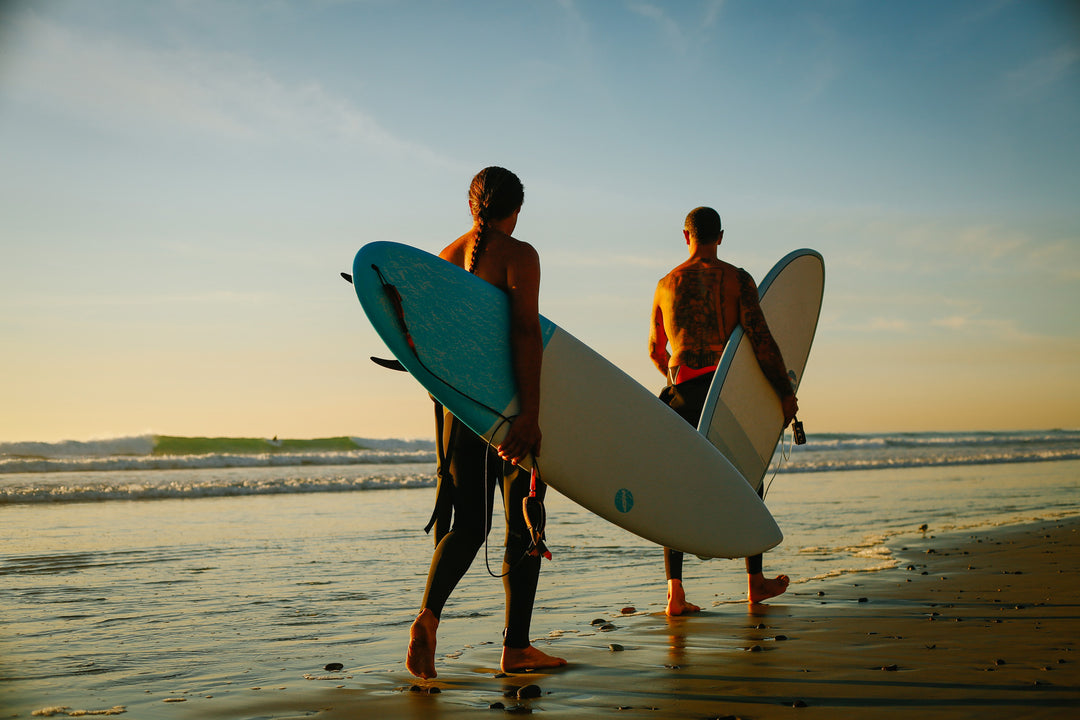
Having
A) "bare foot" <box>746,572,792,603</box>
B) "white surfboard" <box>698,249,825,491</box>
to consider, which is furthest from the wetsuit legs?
"white surfboard" <box>698,249,825,491</box>

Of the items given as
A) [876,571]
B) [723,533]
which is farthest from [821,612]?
[876,571]

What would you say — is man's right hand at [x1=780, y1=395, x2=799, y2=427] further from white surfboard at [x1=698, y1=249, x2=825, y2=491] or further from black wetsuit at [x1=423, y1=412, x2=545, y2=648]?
black wetsuit at [x1=423, y1=412, x2=545, y2=648]

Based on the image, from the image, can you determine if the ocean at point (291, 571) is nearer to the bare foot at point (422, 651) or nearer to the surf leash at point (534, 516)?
the bare foot at point (422, 651)

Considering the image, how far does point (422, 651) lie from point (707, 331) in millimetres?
2050

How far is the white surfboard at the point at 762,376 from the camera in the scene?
379 centimetres

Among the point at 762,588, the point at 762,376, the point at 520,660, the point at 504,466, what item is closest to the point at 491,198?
the point at 504,466

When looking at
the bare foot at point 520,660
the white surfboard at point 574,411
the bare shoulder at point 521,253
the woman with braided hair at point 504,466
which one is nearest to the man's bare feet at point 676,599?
the white surfboard at point 574,411

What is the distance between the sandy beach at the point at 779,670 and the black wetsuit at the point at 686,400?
10.2 inches

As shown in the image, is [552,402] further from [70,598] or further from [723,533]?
[70,598]

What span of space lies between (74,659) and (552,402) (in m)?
2.04

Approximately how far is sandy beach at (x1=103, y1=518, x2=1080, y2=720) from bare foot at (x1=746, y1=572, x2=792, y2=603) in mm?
71

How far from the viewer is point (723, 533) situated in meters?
3.23

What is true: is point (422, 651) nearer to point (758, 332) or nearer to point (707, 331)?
point (707, 331)

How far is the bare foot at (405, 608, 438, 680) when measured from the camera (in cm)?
267
